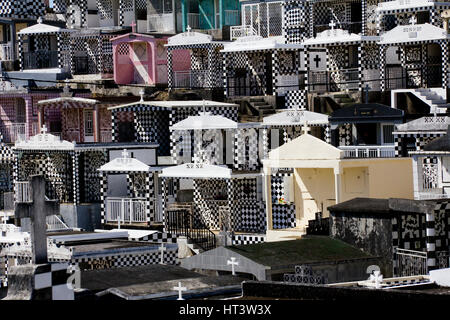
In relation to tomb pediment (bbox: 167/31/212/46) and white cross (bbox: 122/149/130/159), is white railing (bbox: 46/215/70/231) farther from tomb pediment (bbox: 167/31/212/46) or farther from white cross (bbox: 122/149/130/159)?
tomb pediment (bbox: 167/31/212/46)

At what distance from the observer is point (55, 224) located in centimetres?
4825

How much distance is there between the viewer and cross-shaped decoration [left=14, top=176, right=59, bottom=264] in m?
16.5

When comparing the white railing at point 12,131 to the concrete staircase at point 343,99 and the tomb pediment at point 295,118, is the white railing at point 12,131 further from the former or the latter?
the concrete staircase at point 343,99

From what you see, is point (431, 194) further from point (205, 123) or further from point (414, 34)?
point (414, 34)

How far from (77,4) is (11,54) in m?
4.59

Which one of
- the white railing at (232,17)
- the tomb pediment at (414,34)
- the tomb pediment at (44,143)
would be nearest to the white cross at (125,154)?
the tomb pediment at (44,143)

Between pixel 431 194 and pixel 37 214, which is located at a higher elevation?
pixel 37 214

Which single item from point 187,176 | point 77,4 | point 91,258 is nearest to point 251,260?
point 91,258

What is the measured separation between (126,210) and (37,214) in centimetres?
3023

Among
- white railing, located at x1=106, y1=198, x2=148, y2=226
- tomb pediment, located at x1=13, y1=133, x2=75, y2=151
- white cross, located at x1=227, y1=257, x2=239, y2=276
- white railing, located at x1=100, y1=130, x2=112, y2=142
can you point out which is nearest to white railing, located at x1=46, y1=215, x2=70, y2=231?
white railing, located at x1=106, y1=198, x2=148, y2=226

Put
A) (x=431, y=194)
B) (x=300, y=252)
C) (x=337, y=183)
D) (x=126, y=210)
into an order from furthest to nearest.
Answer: (x=126, y=210), (x=337, y=183), (x=431, y=194), (x=300, y=252)

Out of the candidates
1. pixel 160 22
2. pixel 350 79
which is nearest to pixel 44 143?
pixel 160 22

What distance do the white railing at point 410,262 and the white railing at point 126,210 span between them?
16068 mm

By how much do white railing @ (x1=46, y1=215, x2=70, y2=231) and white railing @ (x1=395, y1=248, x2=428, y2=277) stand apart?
18294mm
